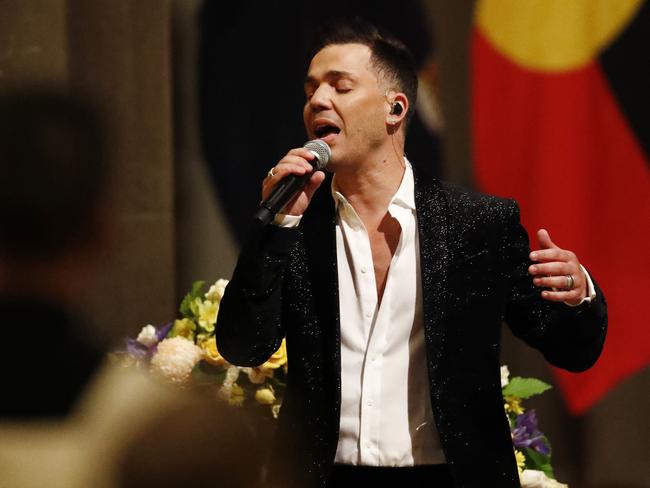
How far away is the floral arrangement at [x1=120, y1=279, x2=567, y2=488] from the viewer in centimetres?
146

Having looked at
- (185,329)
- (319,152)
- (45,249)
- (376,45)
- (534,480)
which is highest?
(376,45)

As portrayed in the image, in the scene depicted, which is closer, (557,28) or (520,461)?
(520,461)

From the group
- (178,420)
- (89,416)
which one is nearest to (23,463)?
(89,416)

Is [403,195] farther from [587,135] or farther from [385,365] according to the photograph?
[587,135]

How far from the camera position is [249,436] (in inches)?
59.4

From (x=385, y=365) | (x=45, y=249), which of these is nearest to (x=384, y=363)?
(x=385, y=365)

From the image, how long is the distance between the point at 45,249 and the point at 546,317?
35.9 inches

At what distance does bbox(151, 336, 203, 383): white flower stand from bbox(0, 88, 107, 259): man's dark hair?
305 millimetres

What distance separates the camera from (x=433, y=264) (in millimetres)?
1189

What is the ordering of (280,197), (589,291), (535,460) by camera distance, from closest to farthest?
(280,197) < (589,291) < (535,460)

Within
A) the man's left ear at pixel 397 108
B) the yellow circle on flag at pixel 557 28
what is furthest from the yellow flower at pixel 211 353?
the yellow circle on flag at pixel 557 28

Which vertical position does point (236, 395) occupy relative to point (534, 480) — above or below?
above

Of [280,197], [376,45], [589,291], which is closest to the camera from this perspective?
[280,197]

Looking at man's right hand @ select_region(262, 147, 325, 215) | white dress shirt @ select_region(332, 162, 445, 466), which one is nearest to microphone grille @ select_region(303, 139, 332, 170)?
man's right hand @ select_region(262, 147, 325, 215)
